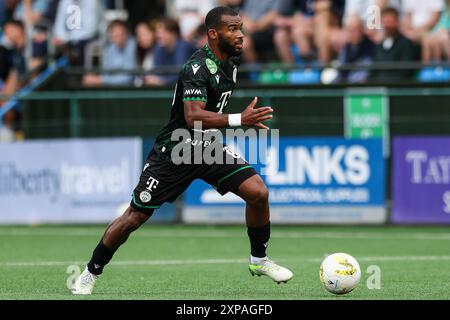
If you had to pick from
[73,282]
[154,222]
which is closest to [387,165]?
[154,222]

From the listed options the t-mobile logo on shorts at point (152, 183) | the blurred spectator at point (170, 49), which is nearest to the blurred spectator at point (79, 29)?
the blurred spectator at point (170, 49)

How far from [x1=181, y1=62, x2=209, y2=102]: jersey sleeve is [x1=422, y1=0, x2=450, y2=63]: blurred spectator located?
9833mm

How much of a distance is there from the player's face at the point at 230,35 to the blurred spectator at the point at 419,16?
31.2ft

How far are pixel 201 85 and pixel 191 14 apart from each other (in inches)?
473

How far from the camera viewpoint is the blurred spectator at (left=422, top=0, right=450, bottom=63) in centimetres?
1838

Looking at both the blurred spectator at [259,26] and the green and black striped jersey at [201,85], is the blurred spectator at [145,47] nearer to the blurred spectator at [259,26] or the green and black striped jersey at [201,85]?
the blurred spectator at [259,26]

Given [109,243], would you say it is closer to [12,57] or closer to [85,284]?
[85,284]

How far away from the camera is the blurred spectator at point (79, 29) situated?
20.4 m

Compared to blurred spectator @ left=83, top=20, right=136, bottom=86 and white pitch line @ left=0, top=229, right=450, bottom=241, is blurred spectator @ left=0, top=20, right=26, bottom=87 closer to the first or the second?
blurred spectator @ left=83, top=20, right=136, bottom=86

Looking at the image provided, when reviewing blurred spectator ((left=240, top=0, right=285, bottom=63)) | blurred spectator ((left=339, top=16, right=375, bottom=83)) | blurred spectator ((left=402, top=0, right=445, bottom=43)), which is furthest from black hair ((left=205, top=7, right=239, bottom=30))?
blurred spectator ((left=240, top=0, right=285, bottom=63))

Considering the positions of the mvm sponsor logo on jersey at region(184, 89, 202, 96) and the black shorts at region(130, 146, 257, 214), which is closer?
the mvm sponsor logo on jersey at region(184, 89, 202, 96)

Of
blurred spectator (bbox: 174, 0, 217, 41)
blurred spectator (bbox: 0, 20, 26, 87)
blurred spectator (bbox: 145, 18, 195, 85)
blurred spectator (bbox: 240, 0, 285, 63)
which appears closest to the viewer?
blurred spectator (bbox: 145, 18, 195, 85)

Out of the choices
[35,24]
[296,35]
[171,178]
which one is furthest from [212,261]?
[35,24]

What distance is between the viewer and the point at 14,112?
19.2 metres
